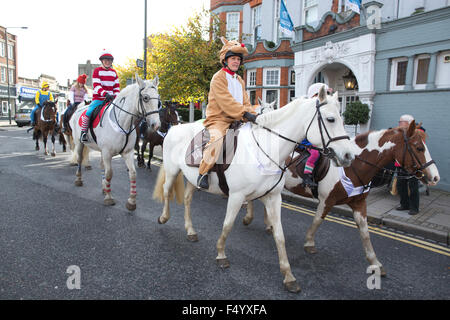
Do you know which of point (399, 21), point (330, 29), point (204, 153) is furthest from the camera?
point (330, 29)

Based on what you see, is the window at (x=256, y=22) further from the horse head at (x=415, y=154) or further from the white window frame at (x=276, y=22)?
the horse head at (x=415, y=154)

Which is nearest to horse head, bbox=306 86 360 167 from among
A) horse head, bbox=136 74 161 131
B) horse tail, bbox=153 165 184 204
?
horse tail, bbox=153 165 184 204

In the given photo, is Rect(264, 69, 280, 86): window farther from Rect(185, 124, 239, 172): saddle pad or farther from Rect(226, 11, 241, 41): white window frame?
Rect(185, 124, 239, 172): saddle pad

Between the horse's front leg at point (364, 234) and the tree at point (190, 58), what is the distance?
45.5ft

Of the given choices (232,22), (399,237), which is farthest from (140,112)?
(232,22)

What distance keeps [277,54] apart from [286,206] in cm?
1146

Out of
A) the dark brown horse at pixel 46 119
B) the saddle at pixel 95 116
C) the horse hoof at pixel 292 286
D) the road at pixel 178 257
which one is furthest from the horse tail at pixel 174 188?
the dark brown horse at pixel 46 119

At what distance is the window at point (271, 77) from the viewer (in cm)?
1614

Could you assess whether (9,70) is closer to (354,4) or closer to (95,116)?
(95,116)

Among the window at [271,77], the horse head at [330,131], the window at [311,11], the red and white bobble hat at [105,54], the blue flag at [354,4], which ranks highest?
the window at [311,11]

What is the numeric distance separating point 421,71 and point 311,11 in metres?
7.69
